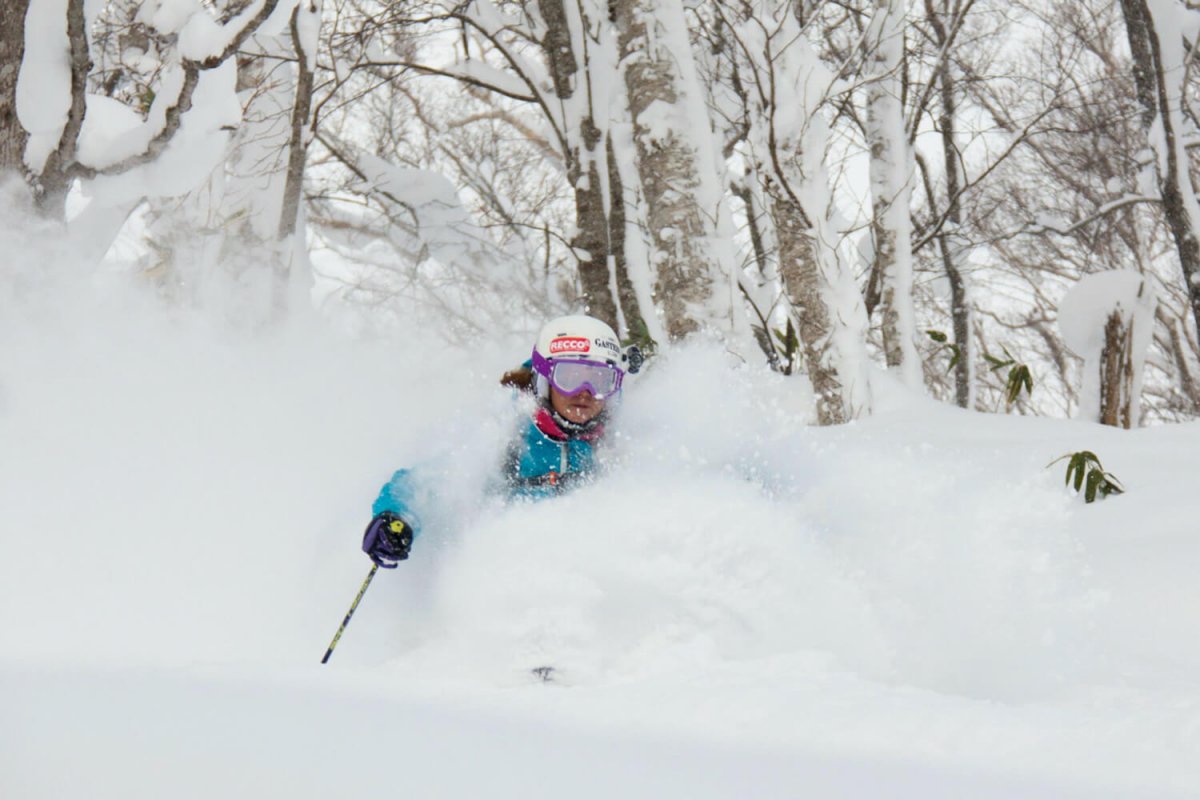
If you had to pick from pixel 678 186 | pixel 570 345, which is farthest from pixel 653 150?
pixel 570 345

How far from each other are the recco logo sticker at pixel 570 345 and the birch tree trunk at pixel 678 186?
163 cm

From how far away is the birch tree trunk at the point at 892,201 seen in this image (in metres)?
7.64

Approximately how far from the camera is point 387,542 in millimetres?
3551

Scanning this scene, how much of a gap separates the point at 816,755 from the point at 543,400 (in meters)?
2.49

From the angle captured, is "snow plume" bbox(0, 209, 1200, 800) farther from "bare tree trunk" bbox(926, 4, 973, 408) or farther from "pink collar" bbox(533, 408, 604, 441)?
"bare tree trunk" bbox(926, 4, 973, 408)

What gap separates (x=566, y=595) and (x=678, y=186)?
316cm

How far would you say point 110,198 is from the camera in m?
5.25

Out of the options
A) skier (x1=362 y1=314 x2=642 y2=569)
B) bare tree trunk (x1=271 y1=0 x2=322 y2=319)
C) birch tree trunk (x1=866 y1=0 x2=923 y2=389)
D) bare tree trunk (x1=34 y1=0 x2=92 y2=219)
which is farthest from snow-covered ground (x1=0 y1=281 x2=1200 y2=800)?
bare tree trunk (x1=271 y1=0 x2=322 y2=319)

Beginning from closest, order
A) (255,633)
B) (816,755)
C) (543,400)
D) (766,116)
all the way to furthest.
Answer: (816,755), (255,633), (543,400), (766,116)

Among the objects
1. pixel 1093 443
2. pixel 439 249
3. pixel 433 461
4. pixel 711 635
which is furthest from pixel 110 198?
pixel 439 249

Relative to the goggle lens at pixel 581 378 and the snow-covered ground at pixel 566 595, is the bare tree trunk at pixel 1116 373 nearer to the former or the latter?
the snow-covered ground at pixel 566 595

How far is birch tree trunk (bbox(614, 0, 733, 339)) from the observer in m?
5.61

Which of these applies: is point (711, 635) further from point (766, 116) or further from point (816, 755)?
point (766, 116)

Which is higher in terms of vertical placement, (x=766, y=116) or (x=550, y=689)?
(x=766, y=116)
